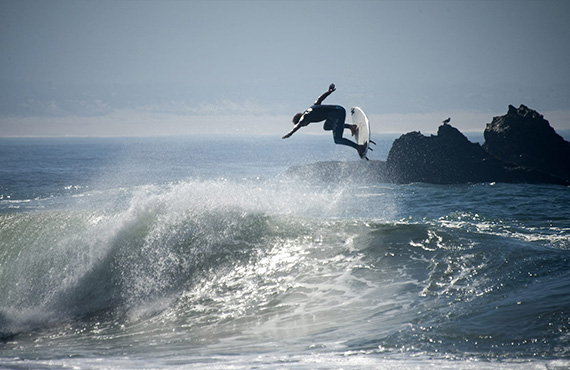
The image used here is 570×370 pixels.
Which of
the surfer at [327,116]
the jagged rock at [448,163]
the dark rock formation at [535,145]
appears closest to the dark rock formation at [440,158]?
the jagged rock at [448,163]

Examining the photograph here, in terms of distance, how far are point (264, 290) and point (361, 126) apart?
18.3 feet

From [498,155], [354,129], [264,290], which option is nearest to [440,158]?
[498,155]

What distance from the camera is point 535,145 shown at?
3806cm

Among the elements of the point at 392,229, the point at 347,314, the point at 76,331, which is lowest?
the point at 76,331

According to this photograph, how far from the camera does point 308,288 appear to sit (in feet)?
34.8

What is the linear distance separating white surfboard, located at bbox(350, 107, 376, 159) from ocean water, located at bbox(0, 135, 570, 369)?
319cm

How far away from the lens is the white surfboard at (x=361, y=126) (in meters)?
12.0

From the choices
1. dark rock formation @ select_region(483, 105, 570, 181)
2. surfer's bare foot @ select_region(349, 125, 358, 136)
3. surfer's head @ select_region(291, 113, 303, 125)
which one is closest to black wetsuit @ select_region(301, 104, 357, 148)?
surfer's head @ select_region(291, 113, 303, 125)

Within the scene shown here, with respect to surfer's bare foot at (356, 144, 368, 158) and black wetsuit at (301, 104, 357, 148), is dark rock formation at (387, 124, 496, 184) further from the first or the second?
black wetsuit at (301, 104, 357, 148)

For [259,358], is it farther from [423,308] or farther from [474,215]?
[474,215]

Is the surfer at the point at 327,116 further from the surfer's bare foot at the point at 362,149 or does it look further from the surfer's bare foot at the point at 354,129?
the surfer's bare foot at the point at 354,129

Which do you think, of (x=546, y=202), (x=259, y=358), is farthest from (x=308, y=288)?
(x=546, y=202)

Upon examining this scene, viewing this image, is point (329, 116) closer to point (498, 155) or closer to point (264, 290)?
point (264, 290)

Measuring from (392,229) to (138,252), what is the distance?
315 inches
